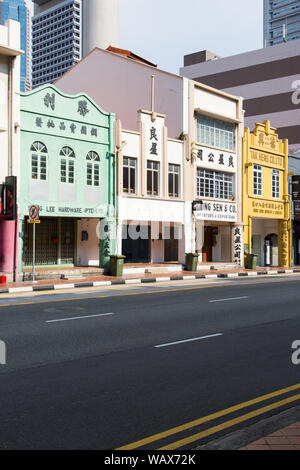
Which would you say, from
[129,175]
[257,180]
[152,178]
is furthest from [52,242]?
[257,180]

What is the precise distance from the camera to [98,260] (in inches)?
1035

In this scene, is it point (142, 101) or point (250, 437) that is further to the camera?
point (142, 101)

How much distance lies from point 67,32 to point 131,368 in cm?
17683

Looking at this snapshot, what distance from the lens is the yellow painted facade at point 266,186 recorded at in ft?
111

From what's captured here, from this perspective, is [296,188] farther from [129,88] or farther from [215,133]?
[129,88]

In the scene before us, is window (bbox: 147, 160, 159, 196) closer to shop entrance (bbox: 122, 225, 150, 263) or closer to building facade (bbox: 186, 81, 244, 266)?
shop entrance (bbox: 122, 225, 150, 263)

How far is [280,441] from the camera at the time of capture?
4504 millimetres

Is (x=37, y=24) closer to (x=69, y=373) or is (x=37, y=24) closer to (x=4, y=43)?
(x=4, y=43)

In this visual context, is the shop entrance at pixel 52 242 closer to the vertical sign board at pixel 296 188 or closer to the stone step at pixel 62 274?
the stone step at pixel 62 274

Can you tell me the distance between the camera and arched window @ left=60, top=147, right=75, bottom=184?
76.7 ft

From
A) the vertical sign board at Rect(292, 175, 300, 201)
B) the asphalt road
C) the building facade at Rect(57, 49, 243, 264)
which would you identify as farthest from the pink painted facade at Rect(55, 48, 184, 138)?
the asphalt road
